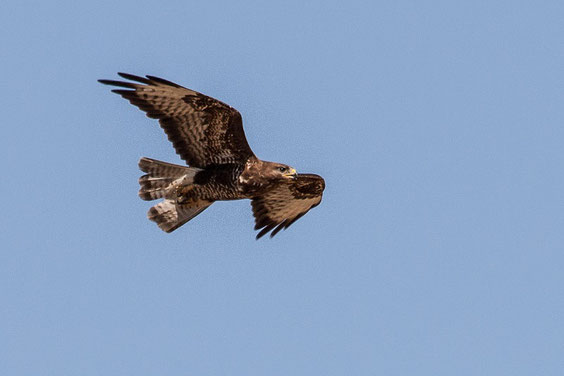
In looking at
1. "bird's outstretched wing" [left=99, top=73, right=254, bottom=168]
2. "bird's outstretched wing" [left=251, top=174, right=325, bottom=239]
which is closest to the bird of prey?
"bird's outstretched wing" [left=99, top=73, right=254, bottom=168]

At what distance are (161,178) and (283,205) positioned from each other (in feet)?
6.92

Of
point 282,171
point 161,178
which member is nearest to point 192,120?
point 161,178

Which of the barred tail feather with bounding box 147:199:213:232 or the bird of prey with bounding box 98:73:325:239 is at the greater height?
the bird of prey with bounding box 98:73:325:239

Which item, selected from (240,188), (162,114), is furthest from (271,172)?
(162,114)

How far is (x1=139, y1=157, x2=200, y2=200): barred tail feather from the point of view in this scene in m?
17.3

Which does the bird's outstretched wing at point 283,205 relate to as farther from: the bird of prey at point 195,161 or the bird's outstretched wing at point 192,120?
the bird's outstretched wing at point 192,120

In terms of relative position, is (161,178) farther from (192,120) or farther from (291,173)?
(291,173)

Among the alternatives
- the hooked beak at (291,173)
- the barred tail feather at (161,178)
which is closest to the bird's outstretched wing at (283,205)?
the hooked beak at (291,173)

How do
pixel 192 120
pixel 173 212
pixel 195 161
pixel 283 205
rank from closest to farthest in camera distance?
pixel 192 120 → pixel 195 161 → pixel 173 212 → pixel 283 205

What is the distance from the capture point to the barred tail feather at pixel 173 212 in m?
17.7

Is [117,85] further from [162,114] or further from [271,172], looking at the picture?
[271,172]

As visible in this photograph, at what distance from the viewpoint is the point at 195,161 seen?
56.5 feet

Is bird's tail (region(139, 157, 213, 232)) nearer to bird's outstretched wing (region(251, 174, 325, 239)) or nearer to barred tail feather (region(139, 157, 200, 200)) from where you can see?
barred tail feather (region(139, 157, 200, 200))

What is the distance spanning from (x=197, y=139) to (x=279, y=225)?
2174 millimetres
